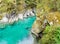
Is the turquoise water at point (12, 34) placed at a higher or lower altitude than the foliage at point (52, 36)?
lower

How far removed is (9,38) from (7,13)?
47.6ft

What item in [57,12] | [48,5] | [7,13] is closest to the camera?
[57,12]

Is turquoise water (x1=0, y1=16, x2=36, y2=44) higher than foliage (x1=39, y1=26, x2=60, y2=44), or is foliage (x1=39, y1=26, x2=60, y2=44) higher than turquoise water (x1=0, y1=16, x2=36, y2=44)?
foliage (x1=39, y1=26, x2=60, y2=44)

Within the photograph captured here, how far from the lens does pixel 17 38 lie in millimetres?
25391

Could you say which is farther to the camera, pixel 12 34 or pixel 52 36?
pixel 12 34

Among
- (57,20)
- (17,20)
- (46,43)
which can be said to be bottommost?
(17,20)

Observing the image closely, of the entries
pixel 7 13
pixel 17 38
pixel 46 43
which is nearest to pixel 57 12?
pixel 46 43

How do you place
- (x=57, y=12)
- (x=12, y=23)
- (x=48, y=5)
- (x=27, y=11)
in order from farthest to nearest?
(x=27, y=11)
(x=12, y=23)
(x=48, y=5)
(x=57, y=12)

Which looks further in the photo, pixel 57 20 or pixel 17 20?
pixel 17 20

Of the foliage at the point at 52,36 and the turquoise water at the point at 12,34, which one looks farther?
the turquoise water at the point at 12,34

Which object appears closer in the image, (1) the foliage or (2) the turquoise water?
(1) the foliage

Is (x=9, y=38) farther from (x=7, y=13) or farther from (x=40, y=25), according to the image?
(x=7, y=13)

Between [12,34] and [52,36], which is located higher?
[52,36]

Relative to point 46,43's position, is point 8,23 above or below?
below
